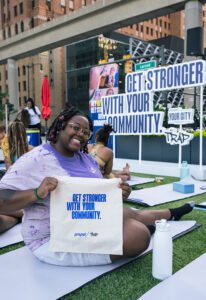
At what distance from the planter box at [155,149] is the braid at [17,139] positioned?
4702mm

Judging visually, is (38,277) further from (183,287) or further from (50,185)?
(183,287)

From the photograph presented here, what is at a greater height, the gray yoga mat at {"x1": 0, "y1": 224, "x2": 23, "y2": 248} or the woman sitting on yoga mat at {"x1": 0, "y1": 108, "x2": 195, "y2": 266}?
the woman sitting on yoga mat at {"x1": 0, "y1": 108, "x2": 195, "y2": 266}

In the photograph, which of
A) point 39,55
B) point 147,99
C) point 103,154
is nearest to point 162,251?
point 103,154

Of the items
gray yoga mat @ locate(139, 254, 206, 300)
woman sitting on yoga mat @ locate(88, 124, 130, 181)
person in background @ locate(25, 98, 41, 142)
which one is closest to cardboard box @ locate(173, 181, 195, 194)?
woman sitting on yoga mat @ locate(88, 124, 130, 181)

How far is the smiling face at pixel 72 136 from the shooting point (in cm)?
214

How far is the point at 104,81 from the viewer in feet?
91.0

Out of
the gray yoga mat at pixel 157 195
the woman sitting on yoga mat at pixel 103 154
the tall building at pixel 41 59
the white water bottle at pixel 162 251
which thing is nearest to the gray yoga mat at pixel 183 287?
the white water bottle at pixel 162 251

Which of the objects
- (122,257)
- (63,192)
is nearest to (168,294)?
(122,257)

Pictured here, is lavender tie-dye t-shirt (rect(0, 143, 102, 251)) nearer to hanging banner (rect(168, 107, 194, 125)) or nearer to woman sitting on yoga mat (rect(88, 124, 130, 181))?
woman sitting on yoga mat (rect(88, 124, 130, 181))

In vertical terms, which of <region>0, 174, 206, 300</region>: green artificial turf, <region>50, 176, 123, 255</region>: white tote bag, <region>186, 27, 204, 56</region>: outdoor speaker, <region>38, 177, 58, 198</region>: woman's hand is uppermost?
<region>186, 27, 204, 56</region>: outdoor speaker

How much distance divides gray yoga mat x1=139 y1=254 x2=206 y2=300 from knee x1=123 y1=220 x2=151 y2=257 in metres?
0.30

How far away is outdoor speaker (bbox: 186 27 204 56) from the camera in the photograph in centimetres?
972

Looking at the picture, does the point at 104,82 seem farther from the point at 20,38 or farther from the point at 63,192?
the point at 63,192

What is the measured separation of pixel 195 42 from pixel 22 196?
9331 mm
